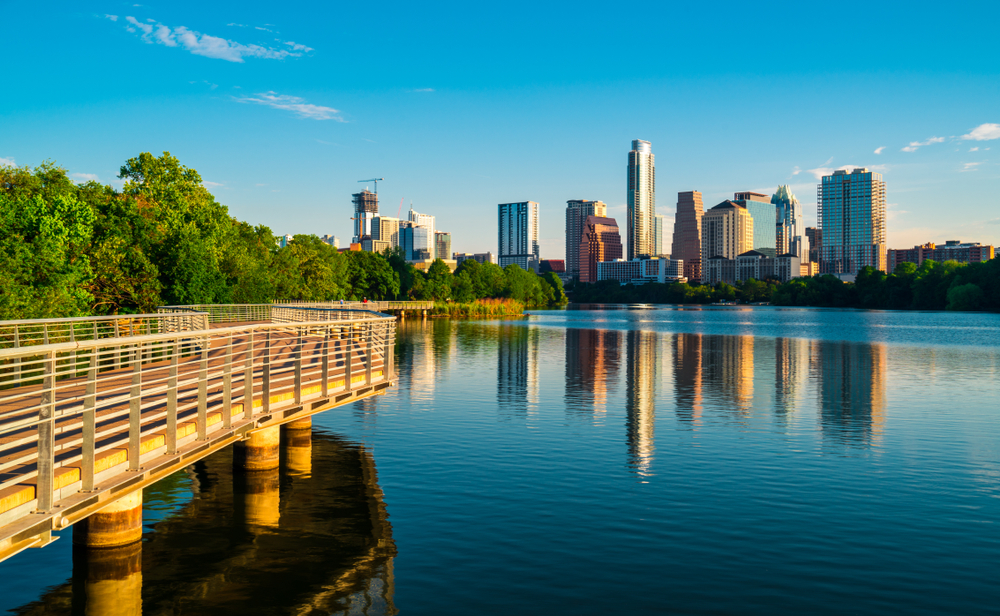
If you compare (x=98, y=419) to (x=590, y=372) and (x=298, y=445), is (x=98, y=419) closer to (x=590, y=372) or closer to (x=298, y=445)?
(x=298, y=445)

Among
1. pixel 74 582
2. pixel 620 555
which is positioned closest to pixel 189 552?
pixel 74 582

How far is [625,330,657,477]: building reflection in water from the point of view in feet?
71.7

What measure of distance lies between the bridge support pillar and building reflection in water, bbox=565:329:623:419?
480 inches

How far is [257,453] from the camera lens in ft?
60.1

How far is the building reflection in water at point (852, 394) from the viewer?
85.0 feet

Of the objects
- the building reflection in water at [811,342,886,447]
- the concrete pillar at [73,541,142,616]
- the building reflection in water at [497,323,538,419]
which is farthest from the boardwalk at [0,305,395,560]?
the building reflection in water at [811,342,886,447]

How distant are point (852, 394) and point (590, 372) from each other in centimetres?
1516

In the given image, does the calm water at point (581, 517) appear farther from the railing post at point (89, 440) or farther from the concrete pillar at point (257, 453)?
the railing post at point (89, 440)

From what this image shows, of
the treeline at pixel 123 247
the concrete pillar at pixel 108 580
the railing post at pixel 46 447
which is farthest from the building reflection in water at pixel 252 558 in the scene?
the treeline at pixel 123 247

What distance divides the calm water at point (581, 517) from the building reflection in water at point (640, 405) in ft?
0.76

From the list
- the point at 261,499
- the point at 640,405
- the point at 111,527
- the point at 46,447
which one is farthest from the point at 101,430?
the point at 640,405

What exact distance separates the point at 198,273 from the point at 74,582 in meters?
46.9

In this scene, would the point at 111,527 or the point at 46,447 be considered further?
the point at 111,527

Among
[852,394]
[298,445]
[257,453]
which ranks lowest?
[852,394]
